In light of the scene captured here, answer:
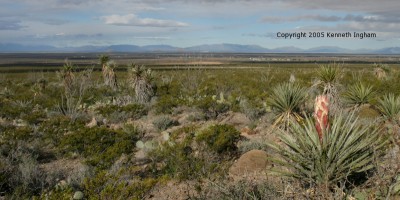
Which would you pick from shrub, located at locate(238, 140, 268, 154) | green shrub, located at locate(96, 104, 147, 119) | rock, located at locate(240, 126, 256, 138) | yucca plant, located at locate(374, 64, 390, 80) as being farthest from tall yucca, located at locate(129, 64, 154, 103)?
yucca plant, located at locate(374, 64, 390, 80)

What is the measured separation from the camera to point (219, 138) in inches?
404

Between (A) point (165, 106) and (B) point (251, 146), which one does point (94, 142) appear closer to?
(B) point (251, 146)

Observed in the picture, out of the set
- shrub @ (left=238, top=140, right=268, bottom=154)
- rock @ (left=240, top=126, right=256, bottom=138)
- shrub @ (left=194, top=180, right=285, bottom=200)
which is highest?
shrub @ (left=194, top=180, right=285, bottom=200)

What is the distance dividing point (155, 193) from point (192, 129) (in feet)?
14.0

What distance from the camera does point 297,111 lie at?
1070 centimetres

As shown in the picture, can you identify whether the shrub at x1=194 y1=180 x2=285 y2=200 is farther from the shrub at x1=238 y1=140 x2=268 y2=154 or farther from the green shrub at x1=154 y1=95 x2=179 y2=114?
the green shrub at x1=154 y1=95 x2=179 y2=114

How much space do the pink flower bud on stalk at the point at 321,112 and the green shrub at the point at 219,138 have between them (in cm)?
547

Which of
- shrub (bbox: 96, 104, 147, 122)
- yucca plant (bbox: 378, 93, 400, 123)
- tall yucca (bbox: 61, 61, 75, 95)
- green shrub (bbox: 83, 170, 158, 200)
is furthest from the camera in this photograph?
tall yucca (bbox: 61, 61, 75, 95)

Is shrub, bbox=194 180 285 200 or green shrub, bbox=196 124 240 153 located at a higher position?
shrub, bbox=194 180 285 200

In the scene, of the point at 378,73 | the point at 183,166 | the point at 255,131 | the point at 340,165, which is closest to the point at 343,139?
the point at 340,165

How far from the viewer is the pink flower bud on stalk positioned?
4.39 metres

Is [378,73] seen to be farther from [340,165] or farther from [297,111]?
[340,165]

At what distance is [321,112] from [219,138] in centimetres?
595

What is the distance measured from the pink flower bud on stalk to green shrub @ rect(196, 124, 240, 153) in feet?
18.0
